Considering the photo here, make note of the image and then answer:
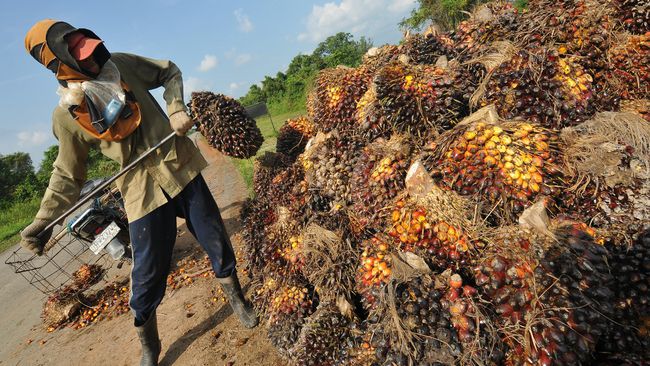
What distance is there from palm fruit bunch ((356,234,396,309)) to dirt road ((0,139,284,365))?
0.98m

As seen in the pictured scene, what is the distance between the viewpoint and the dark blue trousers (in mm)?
2631

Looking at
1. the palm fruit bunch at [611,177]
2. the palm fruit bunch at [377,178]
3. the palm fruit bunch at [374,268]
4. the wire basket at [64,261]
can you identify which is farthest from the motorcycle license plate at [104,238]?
the palm fruit bunch at [611,177]

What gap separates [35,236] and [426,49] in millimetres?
3664

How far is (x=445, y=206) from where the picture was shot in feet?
6.16

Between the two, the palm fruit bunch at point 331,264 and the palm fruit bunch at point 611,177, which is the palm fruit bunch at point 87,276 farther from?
the palm fruit bunch at point 611,177

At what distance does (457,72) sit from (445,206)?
1.14 metres

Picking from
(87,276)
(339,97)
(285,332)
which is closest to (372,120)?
(339,97)

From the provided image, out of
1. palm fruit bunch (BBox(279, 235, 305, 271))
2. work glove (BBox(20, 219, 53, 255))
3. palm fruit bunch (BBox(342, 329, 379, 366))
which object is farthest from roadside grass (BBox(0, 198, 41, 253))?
palm fruit bunch (BBox(342, 329, 379, 366))

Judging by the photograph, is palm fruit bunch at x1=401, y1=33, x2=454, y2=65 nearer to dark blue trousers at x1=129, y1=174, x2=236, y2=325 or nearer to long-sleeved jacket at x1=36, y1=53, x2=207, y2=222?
long-sleeved jacket at x1=36, y1=53, x2=207, y2=222

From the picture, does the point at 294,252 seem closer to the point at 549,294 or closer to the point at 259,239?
the point at 259,239

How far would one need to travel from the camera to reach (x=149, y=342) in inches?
110

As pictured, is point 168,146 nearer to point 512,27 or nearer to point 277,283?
point 277,283

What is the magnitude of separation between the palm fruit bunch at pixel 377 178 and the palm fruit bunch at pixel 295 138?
1776mm

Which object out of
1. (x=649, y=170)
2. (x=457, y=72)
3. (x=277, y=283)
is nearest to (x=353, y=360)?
(x=277, y=283)
